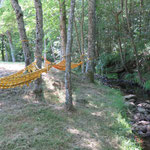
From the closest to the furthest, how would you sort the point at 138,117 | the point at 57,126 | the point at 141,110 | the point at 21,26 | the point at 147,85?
the point at 57,126 → the point at 21,26 → the point at 138,117 → the point at 141,110 → the point at 147,85

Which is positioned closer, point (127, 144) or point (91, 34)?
point (127, 144)

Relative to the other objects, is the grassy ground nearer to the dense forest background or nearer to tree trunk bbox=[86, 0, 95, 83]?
the dense forest background

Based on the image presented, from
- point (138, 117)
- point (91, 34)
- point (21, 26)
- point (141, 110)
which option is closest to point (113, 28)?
point (91, 34)

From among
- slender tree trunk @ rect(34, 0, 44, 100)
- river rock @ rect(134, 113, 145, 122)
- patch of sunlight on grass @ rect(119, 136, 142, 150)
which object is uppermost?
slender tree trunk @ rect(34, 0, 44, 100)

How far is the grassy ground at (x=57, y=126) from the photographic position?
7.30 feet

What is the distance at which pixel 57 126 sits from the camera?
265cm

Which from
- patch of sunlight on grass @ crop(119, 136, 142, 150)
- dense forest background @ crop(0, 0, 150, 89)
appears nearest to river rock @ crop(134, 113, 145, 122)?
patch of sunlight on grass @ crop(119, 136, 142, 150)

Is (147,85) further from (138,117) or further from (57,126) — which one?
(57,126)

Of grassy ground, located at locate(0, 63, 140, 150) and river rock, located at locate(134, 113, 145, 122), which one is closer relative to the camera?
grassy ground, located at locate(0, 63, 140, 150)

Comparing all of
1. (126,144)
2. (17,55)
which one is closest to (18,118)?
(126,144)

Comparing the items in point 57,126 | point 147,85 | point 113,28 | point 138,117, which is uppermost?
point 113,28

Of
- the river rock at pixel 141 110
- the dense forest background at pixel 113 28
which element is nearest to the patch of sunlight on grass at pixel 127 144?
the river rock at pixel 141 110

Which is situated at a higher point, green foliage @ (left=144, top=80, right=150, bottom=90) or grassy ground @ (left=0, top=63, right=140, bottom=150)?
grassy ground @ (left=0, top=63, right=140, bottom=150)

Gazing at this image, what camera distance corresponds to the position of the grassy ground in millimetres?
2225
